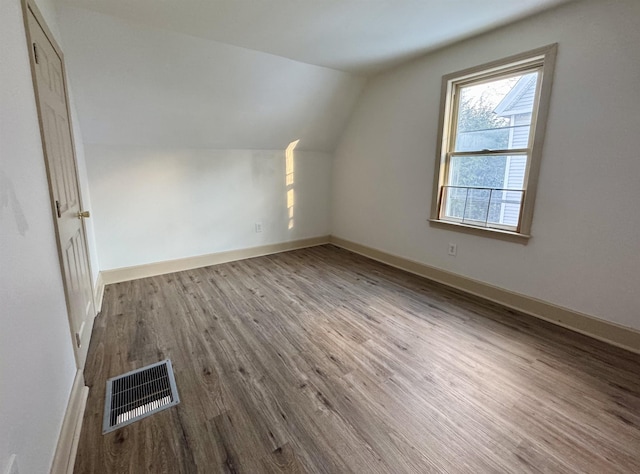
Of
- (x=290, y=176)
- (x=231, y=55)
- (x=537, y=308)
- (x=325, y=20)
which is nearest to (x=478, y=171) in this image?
(x=537, y=308)

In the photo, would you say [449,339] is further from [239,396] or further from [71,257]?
[71,257]

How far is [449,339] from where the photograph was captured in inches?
88.4

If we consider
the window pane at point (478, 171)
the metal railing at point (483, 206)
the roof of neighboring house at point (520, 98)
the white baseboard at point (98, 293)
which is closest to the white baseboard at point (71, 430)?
the white baseboard at point (98, 293)

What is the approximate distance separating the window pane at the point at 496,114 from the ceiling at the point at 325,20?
484 mm

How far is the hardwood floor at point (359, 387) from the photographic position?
4.37ft

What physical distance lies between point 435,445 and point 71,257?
2307 mm

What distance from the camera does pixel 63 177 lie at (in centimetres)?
184

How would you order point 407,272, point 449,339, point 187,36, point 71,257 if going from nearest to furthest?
point 71,257
point 449,339
point 187,36
point 407,272

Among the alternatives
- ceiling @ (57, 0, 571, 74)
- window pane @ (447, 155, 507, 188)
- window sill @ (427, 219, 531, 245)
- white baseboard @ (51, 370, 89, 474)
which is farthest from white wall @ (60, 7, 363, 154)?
white baseboard @ (51, 370, 89, 474)

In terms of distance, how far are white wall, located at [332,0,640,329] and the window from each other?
84mm

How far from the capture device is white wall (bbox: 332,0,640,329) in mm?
2025

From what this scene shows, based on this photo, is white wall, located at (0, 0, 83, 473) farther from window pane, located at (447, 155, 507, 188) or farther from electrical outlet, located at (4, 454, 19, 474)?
window pane, located at (447, 155, 507, 188)

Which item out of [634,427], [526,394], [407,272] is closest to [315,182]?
[407,272]

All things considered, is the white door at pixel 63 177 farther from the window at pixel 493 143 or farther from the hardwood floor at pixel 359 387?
the window at pixel 493 143
